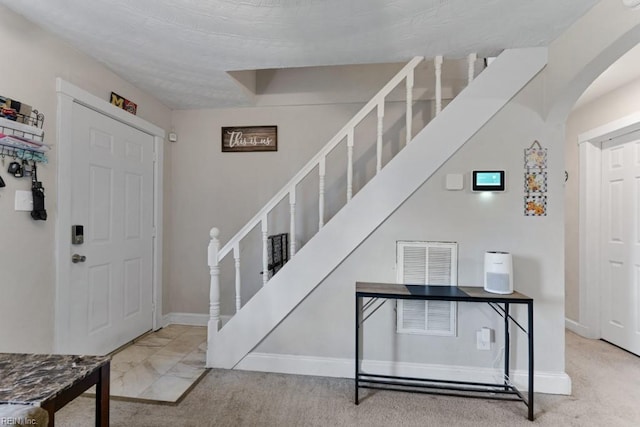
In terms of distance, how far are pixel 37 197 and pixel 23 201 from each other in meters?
0.07

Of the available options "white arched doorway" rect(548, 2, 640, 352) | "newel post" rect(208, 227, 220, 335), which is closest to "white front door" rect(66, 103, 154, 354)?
"newel post" rect(208, 227, 220, 335)

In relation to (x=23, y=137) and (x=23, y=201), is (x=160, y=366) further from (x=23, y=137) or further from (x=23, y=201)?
(x=23, y=137)

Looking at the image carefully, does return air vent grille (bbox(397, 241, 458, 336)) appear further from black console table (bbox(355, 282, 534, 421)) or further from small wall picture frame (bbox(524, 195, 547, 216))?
small wall picture frame (bbox(524, 195, 547, 216))

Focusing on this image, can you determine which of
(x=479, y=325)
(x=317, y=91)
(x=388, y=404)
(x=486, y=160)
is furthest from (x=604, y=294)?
(x=317, y=91)

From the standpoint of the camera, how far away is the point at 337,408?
6.35 ft

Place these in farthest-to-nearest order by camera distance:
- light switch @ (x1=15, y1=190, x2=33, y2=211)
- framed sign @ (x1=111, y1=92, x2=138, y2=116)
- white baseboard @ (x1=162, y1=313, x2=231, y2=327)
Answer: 1. white baseboard @ (x1=162, y1=313, x2=231, y2=327)
2. framed sign @ (x1=111, y1=92, x2=138, y2=116)
3. light switch @ (x1=15, y1=190, x2=33, y2=211)

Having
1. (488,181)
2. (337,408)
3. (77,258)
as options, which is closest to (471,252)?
(488,181)

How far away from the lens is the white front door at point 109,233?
2.30m

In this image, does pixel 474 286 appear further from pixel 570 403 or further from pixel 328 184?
pixel 328 184

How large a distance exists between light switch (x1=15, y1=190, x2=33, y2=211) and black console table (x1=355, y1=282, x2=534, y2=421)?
222 centimetres

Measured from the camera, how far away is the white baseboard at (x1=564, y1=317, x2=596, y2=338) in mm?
3088

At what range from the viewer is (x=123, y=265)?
9.05ft

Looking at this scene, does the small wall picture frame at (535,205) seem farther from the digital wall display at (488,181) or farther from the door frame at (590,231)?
the door frame at (590,231)

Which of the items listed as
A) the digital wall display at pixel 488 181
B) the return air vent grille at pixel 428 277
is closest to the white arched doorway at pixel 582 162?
the digital wall display at pixel 488 181
